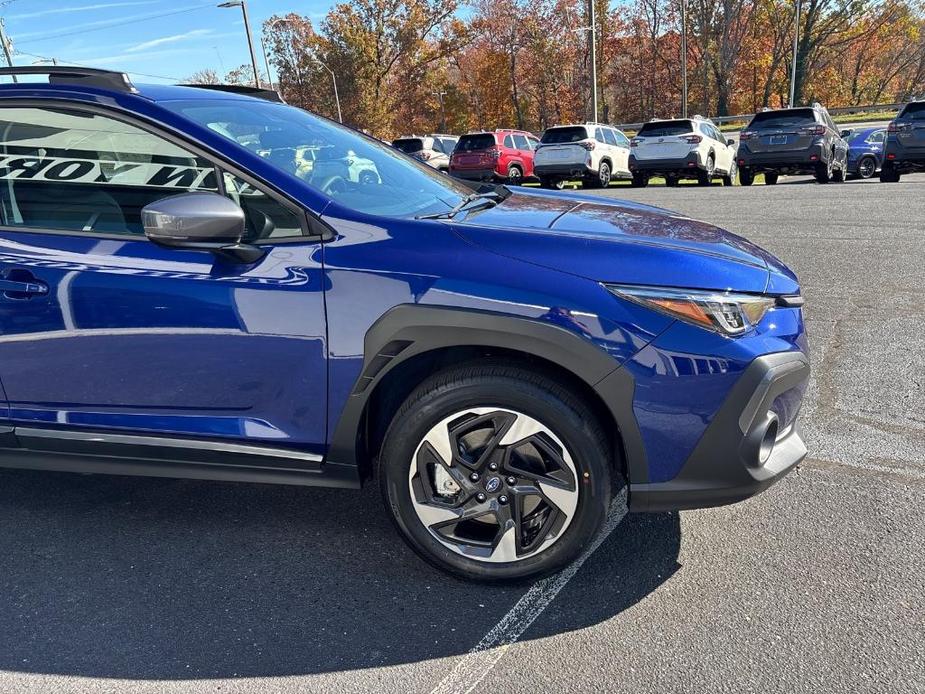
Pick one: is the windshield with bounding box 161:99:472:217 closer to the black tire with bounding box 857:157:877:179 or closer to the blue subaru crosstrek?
the blue subaru crosstrek

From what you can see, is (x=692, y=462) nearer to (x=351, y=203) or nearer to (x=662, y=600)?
(x=662, y=600)

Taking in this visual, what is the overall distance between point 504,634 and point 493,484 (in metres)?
0.48

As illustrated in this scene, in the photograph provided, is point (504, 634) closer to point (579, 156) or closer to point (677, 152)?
point (677, 152)

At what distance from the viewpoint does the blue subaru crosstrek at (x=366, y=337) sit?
2189 millimetres

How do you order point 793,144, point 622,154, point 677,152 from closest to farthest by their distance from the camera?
point 793,144 < point 677,152 < point 622,154

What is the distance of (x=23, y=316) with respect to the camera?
256cm

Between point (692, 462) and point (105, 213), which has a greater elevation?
point (105, 213)

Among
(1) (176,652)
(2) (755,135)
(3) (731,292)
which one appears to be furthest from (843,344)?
(2) (755,135)

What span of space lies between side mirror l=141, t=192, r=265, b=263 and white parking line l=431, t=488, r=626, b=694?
4.82ft

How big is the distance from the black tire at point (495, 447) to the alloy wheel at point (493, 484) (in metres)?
0.01

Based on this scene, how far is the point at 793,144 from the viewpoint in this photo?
14.9 meters

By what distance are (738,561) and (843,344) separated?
273 centimetres

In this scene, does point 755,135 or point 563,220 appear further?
point 755,135

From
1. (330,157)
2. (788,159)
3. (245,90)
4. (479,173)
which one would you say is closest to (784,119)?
(788,159)
